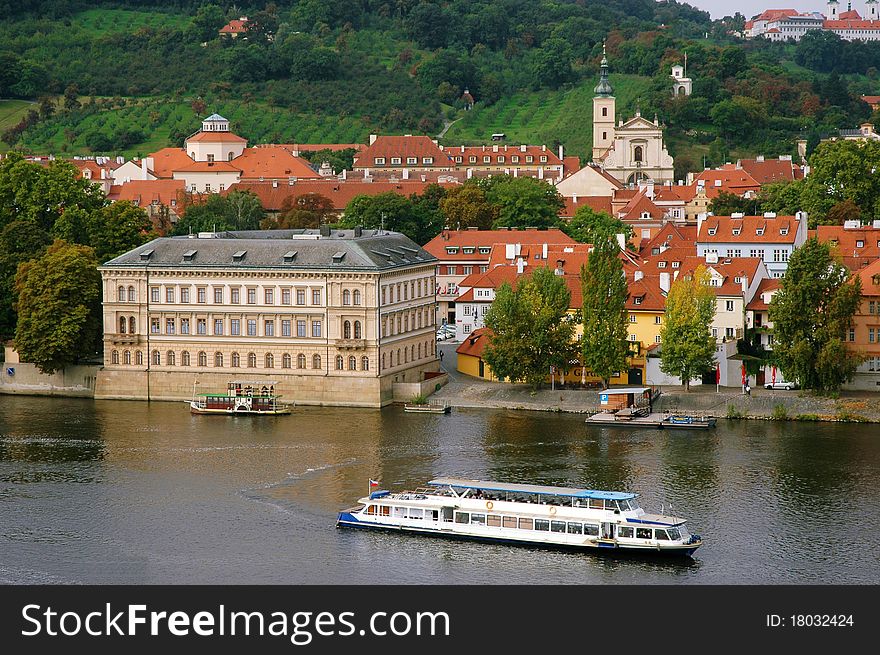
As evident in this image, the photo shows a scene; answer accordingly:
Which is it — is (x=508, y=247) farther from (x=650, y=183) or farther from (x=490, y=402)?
(x=650, y=183)

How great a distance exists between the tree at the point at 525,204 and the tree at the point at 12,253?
104ft

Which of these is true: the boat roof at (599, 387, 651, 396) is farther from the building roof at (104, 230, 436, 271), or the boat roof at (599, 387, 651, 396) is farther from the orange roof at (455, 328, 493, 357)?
the building roof at (104, 230, 436, 271)

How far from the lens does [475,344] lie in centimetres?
7525

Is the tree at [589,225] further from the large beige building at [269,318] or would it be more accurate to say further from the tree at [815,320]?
the tree at [815,320]

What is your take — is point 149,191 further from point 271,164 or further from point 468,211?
point 468,211

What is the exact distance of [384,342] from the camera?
70688 millimetres

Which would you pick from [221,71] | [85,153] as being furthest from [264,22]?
[85,153]

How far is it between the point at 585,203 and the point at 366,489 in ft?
221

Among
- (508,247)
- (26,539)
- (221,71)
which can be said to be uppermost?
(221,71)

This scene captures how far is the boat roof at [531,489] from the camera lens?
48.5 m

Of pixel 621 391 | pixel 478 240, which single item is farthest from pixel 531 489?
pixel 478 240

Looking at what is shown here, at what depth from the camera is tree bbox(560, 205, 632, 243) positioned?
328 feet

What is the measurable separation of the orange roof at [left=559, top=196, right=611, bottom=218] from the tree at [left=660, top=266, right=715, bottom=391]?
44.2 metres

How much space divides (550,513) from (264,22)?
5816 inches
